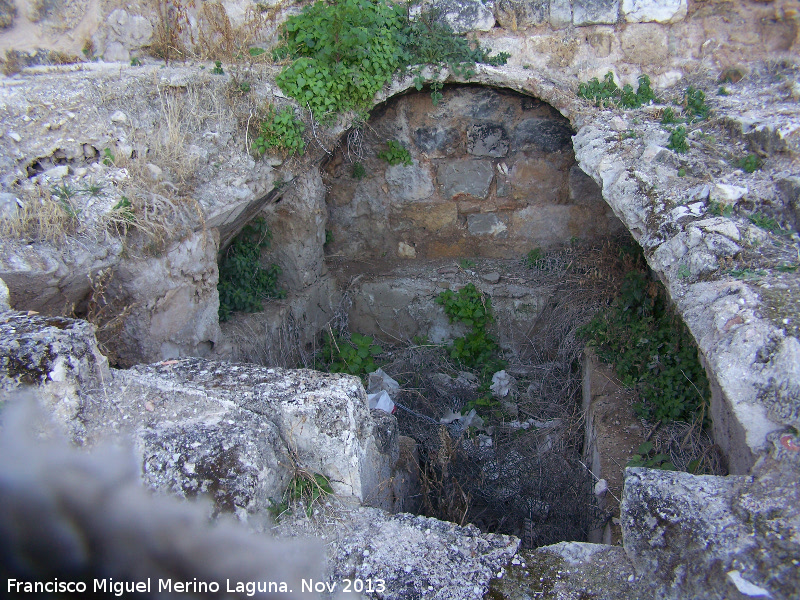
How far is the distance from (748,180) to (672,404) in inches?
52.1

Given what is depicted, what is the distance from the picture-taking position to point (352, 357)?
15.1ft

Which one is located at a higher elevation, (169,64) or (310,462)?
(169,64)

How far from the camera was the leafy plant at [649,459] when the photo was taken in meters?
2.91

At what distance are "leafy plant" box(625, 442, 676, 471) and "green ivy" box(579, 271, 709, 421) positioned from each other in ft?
0.84

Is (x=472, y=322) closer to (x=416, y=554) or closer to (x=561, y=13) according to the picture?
(x=561, y=13)

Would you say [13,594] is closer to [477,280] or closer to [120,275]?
[120,275]

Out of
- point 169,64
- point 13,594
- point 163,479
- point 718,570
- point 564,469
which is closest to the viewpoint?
point 13,594

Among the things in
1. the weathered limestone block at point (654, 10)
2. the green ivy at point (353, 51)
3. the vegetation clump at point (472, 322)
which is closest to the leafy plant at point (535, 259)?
the vegetation clump at point (472, 322)

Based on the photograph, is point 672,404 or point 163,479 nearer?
point 163,479

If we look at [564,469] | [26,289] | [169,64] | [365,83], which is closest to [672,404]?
[564,469]

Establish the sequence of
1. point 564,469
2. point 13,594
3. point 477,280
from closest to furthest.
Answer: point 13,594, point 564,469, point 477,280

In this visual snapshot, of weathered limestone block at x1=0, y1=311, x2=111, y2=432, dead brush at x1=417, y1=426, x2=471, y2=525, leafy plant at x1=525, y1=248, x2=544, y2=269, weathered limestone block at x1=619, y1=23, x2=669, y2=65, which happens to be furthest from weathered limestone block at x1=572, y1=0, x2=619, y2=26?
weathered limestone block at x1=0, y1=311, x2=111, y2=432

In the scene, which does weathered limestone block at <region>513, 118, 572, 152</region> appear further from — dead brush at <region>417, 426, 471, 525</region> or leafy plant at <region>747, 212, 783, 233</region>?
dead brush at <region>417, 426, 471, 525</region>

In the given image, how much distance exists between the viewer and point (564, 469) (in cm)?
333
